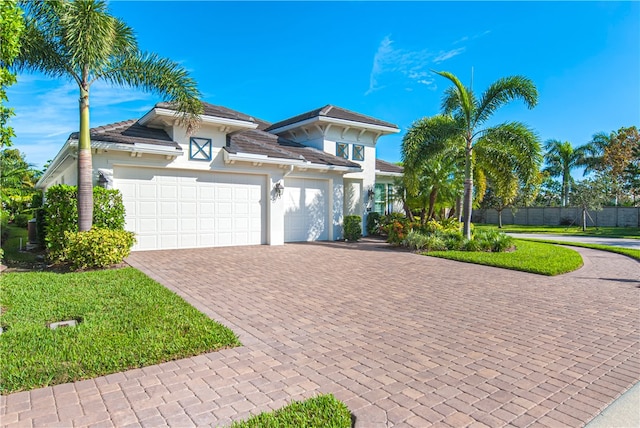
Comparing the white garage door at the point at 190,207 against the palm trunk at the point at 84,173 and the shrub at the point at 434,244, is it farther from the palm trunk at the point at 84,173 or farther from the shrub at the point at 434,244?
the shrub at the point at 434,244

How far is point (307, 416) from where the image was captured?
110 inches

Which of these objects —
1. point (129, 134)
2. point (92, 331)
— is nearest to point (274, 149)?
point (129, 134)

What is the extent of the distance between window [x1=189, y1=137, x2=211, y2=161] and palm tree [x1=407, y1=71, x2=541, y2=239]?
23.8 feet

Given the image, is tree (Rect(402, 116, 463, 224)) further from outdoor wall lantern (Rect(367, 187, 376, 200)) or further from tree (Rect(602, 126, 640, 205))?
tree (Rect(602, 126, 640, 205))

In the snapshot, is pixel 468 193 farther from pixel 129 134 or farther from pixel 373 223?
pixel 129 134

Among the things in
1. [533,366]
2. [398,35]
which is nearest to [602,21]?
[398,35]

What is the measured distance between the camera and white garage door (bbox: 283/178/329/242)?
591 inches

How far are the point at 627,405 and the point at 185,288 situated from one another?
6479 millimetres

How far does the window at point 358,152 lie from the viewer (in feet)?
59.4

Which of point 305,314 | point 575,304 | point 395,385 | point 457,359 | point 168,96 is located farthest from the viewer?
point 168,96

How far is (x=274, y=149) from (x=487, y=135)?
26.3 feet

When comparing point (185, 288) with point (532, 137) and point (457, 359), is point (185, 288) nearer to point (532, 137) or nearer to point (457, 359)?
point (457, 359)

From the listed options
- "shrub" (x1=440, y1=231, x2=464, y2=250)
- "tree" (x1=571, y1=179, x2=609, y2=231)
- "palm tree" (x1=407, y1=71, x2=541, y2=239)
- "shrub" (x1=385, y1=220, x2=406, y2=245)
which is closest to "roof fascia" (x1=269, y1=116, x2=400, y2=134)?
"palm tree" (x1=407, y1=71, x2=541, y2=239)

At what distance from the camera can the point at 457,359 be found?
404 centimetres
